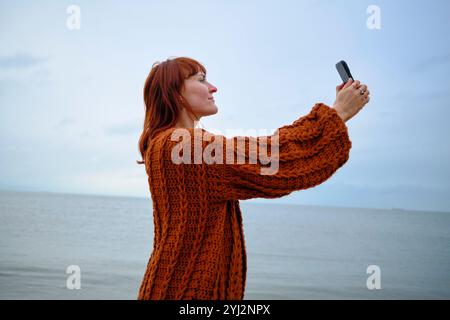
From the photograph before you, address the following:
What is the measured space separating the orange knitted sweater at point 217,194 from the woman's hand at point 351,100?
41mm

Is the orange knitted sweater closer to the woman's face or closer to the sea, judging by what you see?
the woman's face

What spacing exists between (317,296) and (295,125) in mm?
8981

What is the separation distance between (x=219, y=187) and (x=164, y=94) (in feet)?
1.56

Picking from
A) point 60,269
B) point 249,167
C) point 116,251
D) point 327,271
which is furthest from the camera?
point 116,251

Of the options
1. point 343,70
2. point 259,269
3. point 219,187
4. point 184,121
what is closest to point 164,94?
point 184,121

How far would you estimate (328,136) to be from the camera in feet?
5.42

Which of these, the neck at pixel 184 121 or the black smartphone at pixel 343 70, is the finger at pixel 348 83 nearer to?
the black smartphone at pixel 343 70

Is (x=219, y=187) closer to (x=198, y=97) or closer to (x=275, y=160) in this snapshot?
(x=275, y=160)

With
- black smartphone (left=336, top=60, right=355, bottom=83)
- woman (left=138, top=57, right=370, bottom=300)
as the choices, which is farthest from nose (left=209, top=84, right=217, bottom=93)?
black smartphone (left=336, top=60, right=355, bottom=83)

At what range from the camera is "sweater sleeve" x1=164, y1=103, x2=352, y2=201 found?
5.35ft

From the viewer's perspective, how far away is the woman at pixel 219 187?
164 cm
